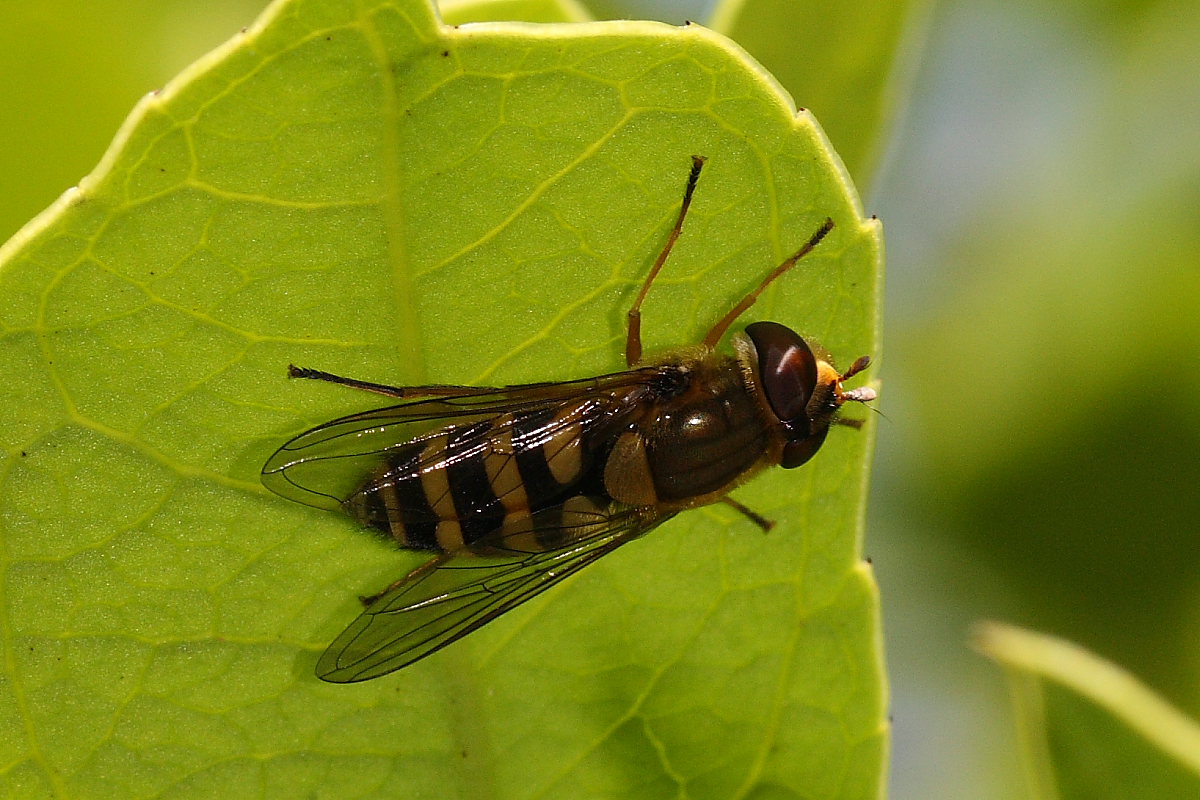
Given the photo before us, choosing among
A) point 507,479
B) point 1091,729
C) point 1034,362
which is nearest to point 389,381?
point 507,479

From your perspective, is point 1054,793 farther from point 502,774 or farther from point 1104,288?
point 1104,288

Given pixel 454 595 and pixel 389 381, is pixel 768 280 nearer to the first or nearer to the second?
pixel 389 381

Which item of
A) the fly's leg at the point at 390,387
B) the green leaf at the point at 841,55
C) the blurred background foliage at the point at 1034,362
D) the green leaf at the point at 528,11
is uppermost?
→ the green leaf at the point at 528,11

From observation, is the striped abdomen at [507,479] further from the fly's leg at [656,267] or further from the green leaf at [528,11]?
the green leaf at [528,11]

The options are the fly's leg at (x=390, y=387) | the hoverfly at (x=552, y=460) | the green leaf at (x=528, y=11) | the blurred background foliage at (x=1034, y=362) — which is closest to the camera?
the fly's leg at (x=390, y=387)

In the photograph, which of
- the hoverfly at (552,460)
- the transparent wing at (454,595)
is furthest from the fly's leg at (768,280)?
the transparent wing at (454,595)

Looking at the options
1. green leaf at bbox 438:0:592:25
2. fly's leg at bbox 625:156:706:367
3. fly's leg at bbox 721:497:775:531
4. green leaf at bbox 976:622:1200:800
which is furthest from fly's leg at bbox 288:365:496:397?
green leaf at bbox 976:622:1200:800

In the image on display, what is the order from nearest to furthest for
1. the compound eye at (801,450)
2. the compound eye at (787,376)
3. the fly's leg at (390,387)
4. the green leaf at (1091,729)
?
the fly's leg at (390,387), the green leaf at (1091,729), the compound eye at (801,450), the compound eye at (787,376)
